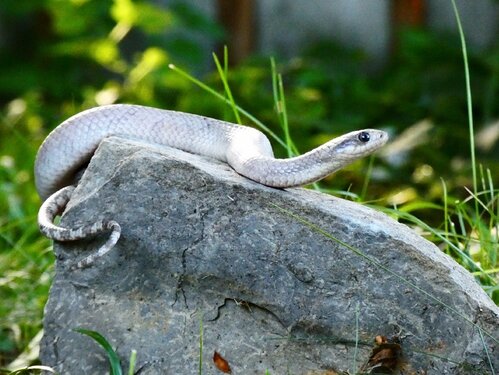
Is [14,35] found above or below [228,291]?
below

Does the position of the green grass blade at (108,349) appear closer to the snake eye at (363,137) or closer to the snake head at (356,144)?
the snake head at (356,144)

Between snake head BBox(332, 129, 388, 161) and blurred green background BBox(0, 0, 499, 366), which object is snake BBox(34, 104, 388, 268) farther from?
blurred green background BBox(0, 0, 499, 366)

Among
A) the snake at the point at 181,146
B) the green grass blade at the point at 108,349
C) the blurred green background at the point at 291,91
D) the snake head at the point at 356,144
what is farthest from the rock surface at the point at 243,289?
the blurred green background at the point at 291,91

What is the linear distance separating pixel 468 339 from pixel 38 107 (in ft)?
20.9

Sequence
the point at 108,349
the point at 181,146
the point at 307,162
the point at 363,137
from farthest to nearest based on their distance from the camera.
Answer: the point at 181,146, the point at 363,137, the point at 307,162, the point at 108,349

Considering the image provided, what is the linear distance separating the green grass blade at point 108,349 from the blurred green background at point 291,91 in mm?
2962

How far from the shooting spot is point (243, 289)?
3662 millimetres

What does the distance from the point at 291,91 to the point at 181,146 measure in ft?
15.4

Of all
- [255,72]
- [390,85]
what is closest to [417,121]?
[390,85]

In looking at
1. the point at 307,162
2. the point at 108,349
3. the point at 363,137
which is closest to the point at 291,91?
the point at 363,137

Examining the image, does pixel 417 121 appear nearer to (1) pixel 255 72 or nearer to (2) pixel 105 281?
(1) pixel 255 72

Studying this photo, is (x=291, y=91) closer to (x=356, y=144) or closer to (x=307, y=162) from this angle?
(x=356, y=144)

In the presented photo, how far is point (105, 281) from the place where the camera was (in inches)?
145

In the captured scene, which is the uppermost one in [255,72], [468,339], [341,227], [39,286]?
[341,227]
